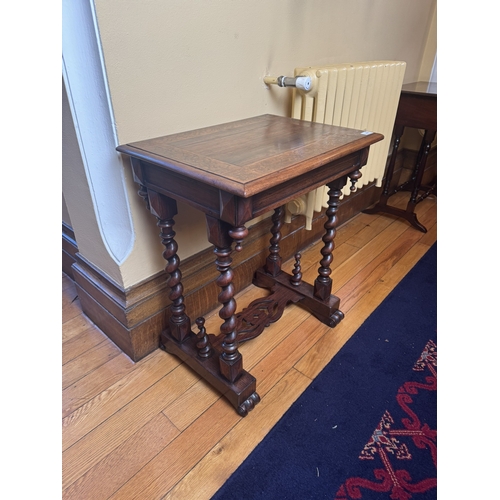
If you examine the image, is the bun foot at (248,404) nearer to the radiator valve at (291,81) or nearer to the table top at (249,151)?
the table top at (249,151)

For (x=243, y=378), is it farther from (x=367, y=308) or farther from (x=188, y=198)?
(x=367, y=308)

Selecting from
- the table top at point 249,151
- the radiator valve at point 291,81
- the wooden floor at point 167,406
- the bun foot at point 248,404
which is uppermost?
the radiator valve at point 291,81

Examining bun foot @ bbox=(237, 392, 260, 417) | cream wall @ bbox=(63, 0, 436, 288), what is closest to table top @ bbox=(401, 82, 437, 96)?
cream wall @ bbox=(63, 0, 436, 288)

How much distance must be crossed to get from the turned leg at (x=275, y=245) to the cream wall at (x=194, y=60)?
331 millimetres

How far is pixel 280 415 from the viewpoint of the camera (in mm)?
1105

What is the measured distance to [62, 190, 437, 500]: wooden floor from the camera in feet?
3.12

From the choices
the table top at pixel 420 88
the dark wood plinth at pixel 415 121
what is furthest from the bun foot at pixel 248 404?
the table top at pixel 420 88

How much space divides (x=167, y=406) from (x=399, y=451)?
70cm

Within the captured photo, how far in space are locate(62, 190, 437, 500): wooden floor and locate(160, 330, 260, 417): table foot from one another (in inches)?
1.3

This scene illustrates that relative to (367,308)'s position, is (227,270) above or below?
above

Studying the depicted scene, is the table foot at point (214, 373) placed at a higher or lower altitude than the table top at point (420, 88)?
lower

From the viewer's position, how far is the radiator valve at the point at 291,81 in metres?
1.25

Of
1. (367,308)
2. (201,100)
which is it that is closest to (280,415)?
(367,308)

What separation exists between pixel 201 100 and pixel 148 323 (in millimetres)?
778
